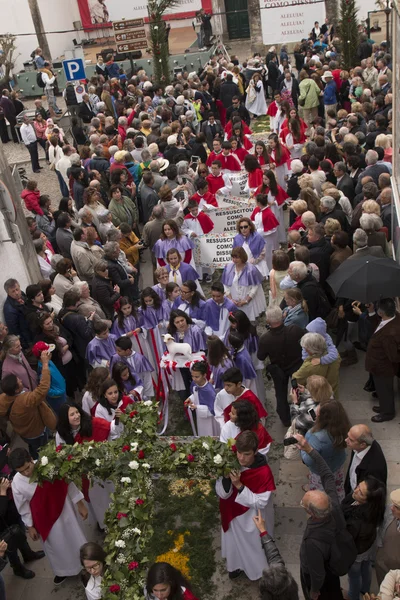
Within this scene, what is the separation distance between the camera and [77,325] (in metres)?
8.62

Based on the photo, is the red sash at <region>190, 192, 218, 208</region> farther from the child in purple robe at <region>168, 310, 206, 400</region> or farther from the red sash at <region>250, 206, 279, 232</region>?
the child in purple robe at <region>168, 310, 206, 400</region>

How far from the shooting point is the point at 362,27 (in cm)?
2397

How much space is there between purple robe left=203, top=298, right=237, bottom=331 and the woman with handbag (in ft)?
10.5

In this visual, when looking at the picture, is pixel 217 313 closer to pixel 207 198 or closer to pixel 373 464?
pixel 373 464

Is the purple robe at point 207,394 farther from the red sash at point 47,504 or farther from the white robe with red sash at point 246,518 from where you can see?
the red sash at point 47,504

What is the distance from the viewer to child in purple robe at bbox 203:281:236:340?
839cm

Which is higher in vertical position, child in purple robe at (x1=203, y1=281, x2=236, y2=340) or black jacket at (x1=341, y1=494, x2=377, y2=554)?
child in purple robe at (x1=203, y1=281, x2=236, y2=340)

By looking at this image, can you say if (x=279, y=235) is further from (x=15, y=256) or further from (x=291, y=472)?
(x=291, y=472)

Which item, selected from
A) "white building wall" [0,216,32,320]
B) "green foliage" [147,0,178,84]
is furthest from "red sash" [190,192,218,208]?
"green foliage" [147,0,178,84]

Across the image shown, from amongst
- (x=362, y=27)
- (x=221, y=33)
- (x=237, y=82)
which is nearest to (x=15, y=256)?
(x=237, y=82)

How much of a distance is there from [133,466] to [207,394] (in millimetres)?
1739

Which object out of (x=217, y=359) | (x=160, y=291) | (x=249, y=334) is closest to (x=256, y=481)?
(x=217, y=359)

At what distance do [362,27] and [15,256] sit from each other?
1865 cm

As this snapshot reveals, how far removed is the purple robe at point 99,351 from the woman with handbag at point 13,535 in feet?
7.02
